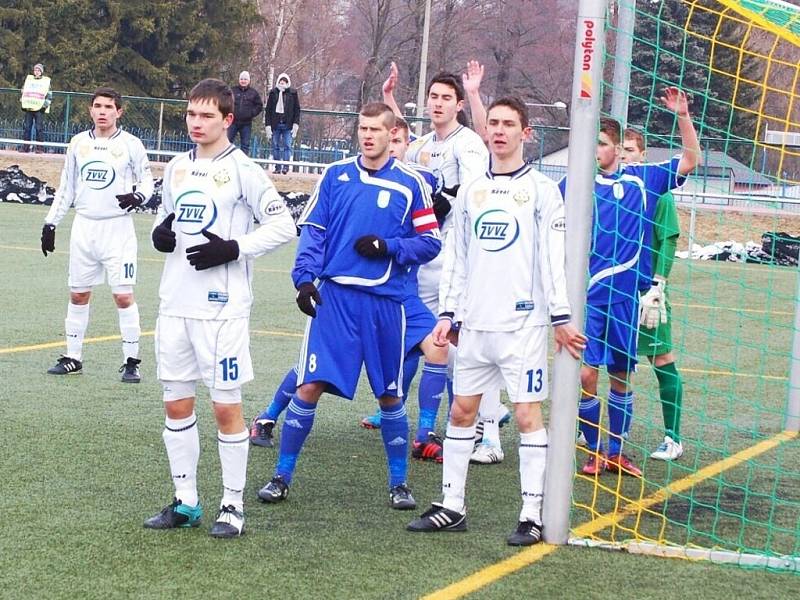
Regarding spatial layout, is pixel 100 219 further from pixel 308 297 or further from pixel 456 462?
pixel 456 462

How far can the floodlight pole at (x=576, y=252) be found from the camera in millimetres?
5715

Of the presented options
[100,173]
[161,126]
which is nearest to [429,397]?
[100,173]

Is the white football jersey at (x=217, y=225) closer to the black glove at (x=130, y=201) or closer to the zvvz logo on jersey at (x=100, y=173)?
the black glove at (x=130, y=201)

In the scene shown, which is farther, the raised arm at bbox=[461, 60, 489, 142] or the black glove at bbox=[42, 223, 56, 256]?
the black glove at bbox=[42, 223, 56, 256]

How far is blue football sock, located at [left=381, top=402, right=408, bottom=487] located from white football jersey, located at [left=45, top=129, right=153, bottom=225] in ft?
13.0

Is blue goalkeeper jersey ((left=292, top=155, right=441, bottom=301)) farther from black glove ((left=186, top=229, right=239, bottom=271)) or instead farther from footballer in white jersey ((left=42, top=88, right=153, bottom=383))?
footballer in white jersey ((left=42, top=88, right=153, bottom=383))

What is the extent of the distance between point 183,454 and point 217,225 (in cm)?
103

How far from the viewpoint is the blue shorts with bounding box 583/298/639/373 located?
7.07m

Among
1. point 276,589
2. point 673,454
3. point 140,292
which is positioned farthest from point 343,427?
point 140,292

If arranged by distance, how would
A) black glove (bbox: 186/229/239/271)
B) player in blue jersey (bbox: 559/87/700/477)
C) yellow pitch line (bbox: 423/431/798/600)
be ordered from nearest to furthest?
yellow pitch line (bbox: 423/431/798/600) < black glove (bbox: 186/229/239/271) < player in blue jersey (bbox: 559/87/700/477)

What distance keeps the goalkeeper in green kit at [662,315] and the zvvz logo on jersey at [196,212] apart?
273 centimetres

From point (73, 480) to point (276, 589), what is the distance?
197cm

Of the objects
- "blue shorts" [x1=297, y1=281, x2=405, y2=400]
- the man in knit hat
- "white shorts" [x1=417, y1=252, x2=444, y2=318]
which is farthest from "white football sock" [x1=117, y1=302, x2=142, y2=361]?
the man in knit hat

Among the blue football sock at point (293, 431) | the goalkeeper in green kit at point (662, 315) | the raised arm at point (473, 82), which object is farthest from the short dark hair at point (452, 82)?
the blue football sock at point (293, 431)
